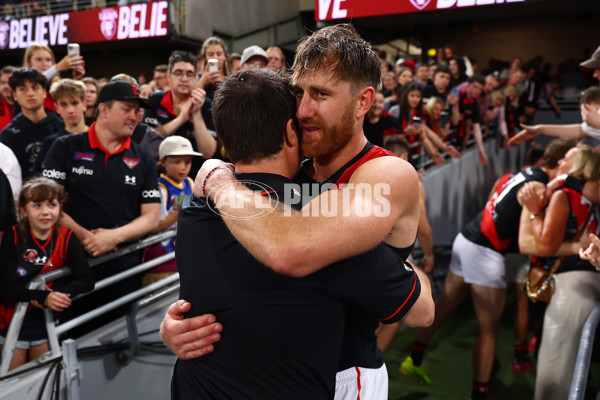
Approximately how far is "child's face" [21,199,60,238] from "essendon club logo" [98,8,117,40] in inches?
509

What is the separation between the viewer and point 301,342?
4.55 feet

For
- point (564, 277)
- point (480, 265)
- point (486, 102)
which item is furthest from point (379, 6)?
point (564, 277)

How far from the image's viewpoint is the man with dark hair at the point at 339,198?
50.8 inches

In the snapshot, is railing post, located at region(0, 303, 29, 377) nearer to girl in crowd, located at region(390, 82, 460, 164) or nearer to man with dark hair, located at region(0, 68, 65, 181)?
man with dark hair, located at region(0, 68, 65, 181)

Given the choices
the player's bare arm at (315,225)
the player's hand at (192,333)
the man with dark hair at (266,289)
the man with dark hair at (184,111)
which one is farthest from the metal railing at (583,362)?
the man with dark hair at (184,111)

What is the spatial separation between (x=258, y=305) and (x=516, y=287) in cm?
504

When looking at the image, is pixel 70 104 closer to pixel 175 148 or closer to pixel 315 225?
pixel 175 148

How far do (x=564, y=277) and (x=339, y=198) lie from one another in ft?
9.90

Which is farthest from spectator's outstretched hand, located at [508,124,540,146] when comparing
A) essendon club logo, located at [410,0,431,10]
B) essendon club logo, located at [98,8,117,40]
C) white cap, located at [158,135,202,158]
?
essendon club logo, located at [98,8,117,40]

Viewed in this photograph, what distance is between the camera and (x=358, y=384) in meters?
1.76

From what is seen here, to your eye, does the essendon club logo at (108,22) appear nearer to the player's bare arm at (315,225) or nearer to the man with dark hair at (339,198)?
the man with dark hair at (339,198)

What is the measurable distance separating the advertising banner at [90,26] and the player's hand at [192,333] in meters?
13.1

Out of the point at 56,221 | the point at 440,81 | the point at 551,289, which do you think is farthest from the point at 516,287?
the point at 56,221

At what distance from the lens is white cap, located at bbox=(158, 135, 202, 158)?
389 cm
